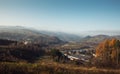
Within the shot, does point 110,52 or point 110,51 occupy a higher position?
point 110,51

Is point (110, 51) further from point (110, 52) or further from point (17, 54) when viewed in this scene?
point (17, 54)

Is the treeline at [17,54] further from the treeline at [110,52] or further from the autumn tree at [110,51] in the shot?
the autumn tree at [110,51]

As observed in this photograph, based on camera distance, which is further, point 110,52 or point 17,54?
point 110,52

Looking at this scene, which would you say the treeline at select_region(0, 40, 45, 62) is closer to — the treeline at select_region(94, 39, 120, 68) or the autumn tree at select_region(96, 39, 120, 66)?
the treeline at select_region(94, 39, 120, 68)

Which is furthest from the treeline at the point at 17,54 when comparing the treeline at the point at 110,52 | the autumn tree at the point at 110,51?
the autumn tree at the point at 110,51

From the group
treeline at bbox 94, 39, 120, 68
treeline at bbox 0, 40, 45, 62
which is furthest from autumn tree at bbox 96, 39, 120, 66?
treeline at bbox 0, 40, 45, 62

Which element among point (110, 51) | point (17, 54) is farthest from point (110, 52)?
point (17, 54)

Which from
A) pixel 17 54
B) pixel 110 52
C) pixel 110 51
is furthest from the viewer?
pixel 110 51

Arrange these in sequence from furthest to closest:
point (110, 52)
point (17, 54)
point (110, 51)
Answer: point (110, 51) < point (110, 52) < point (17, 54)

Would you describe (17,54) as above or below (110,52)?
above

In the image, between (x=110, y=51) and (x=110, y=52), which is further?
(x=110, y=51)

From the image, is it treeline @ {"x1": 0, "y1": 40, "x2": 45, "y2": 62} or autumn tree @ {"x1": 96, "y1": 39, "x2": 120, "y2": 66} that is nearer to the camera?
treeline @ {"x1": 0, "y1": 40, "x2": 45, "y2": 62}
